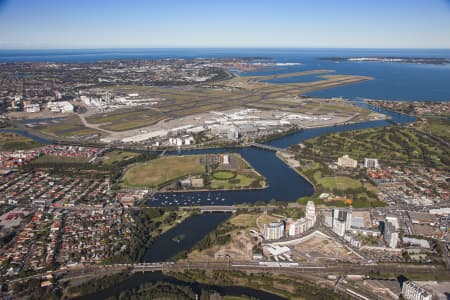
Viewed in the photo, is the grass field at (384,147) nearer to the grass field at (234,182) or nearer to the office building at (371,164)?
the office building at (371,164)

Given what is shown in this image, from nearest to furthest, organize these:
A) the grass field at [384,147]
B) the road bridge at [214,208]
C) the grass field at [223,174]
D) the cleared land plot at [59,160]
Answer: the road bridge at [214,208], the grass field at [223,174], the cleared land plot at [59,160], the grass field at [384,147]

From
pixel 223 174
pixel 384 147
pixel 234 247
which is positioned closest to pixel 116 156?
pixel 223 174

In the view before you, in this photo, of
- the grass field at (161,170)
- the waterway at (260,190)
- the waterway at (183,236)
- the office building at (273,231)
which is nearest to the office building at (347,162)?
the waterway at (260,190)

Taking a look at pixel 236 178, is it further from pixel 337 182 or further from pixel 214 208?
pixel 337 182

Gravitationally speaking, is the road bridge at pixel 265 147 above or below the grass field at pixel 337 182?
above

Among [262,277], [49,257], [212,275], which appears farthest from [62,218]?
[262,277]

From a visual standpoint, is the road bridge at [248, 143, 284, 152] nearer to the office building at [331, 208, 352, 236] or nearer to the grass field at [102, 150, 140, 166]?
the grass field at [102, 150, 140, 166]
